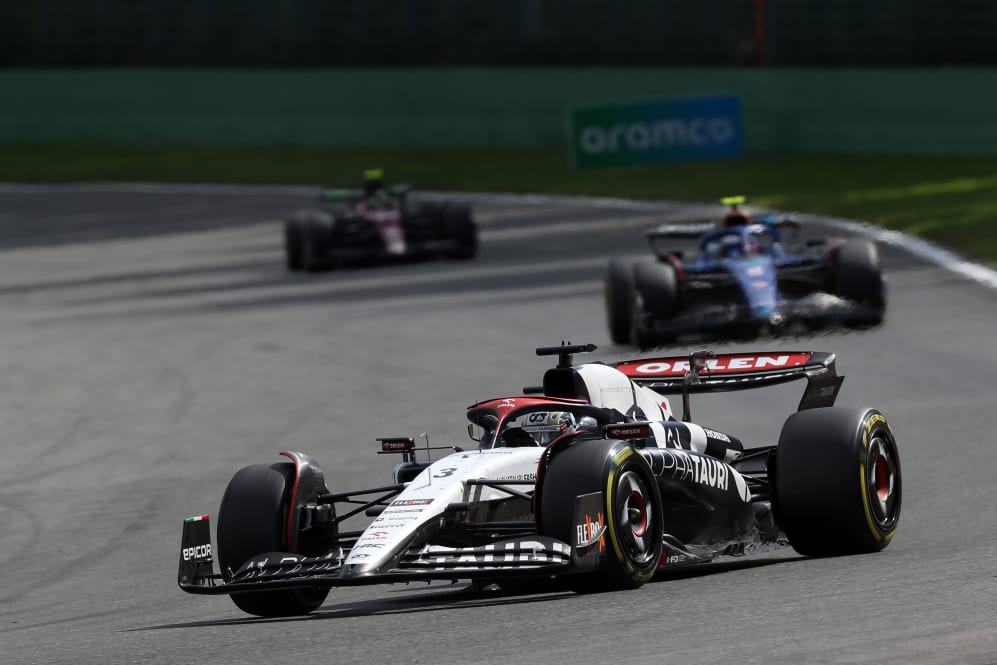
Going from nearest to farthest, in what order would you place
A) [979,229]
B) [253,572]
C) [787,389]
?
[253,572]
[787,389]
[979,229]

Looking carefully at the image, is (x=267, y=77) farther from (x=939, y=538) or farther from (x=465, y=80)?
(x=939, y=538)

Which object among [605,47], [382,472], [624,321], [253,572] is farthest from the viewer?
Result: [605,47]

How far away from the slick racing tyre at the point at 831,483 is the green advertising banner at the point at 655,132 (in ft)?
76.6

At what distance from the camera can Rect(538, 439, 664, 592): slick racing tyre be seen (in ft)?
25.9

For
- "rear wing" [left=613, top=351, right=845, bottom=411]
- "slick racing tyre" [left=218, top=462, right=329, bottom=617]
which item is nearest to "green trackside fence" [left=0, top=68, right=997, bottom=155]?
"rear wing" [left=613, top=351, right=845, bottom=411]

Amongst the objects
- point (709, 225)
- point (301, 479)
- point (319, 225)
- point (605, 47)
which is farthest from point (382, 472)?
point (605, 47)

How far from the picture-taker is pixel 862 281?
17375 mm

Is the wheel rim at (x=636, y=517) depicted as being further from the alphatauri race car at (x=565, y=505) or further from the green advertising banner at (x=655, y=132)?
the green advertising banner at (x=655, y=132)

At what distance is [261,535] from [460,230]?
52.0ft

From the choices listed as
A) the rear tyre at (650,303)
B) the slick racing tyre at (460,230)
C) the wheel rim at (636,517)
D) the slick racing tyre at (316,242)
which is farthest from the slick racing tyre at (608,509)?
the slick racing tyre at (316,242)

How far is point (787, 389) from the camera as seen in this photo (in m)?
15.3

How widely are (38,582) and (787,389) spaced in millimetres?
6883

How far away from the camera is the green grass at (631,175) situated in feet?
84.6

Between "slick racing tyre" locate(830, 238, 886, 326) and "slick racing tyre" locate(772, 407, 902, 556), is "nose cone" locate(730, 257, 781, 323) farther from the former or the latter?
"slick racing tyre" locate(772, 407, 902, 556)
